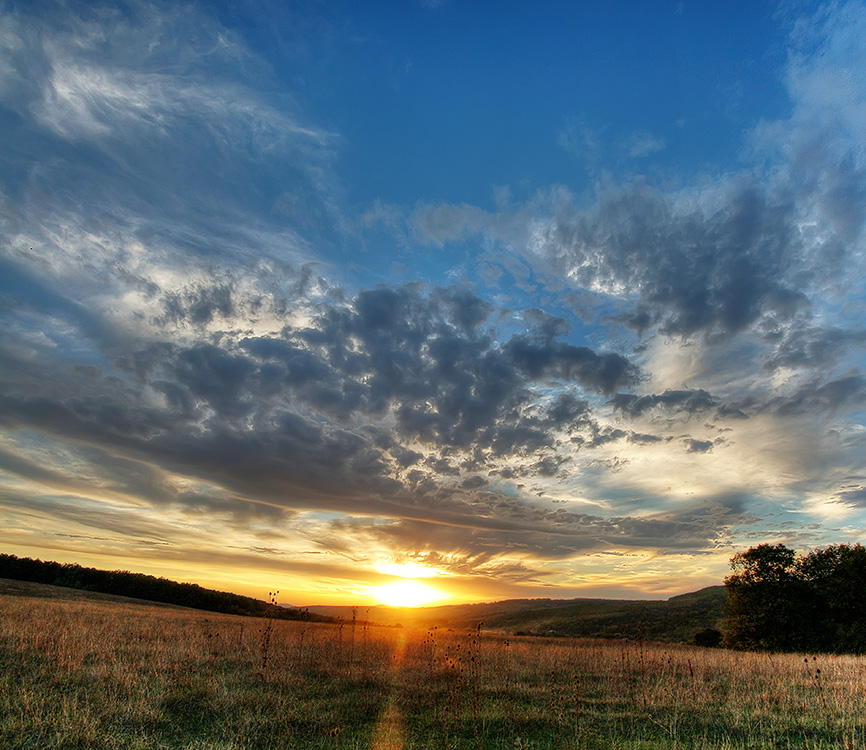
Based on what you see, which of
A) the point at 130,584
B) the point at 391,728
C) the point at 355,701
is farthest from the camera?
the point at 130,584

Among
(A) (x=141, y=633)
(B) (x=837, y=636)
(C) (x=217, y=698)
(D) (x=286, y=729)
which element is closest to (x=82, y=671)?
(C) (x=217, y=698)

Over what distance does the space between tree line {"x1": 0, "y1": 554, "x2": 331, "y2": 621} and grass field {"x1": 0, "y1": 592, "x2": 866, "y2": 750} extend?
176ft

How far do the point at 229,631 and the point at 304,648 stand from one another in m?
6.55

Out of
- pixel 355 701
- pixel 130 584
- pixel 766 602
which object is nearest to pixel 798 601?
pixel 766 602

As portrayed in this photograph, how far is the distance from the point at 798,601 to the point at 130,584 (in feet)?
269

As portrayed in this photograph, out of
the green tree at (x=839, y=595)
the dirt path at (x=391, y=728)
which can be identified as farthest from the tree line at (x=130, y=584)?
the dirt path at (x=391, y=728)

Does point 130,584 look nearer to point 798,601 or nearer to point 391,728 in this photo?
point 391,728

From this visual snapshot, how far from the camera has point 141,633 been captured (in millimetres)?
18438

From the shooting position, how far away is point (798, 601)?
39812 mm

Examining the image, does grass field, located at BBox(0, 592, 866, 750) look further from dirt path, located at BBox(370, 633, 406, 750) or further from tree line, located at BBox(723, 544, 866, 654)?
tree line, located at BBox(723, 544, 866, 654)

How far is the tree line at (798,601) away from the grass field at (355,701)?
1081 inches

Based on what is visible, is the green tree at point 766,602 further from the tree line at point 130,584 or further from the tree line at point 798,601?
the tree line at point 130,584

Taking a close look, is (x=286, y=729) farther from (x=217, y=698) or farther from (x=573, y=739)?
(x=573, y=739)

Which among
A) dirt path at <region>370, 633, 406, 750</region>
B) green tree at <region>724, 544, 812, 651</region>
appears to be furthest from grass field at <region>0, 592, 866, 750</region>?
green tree at <region>724, 544, 812, 651</region>
